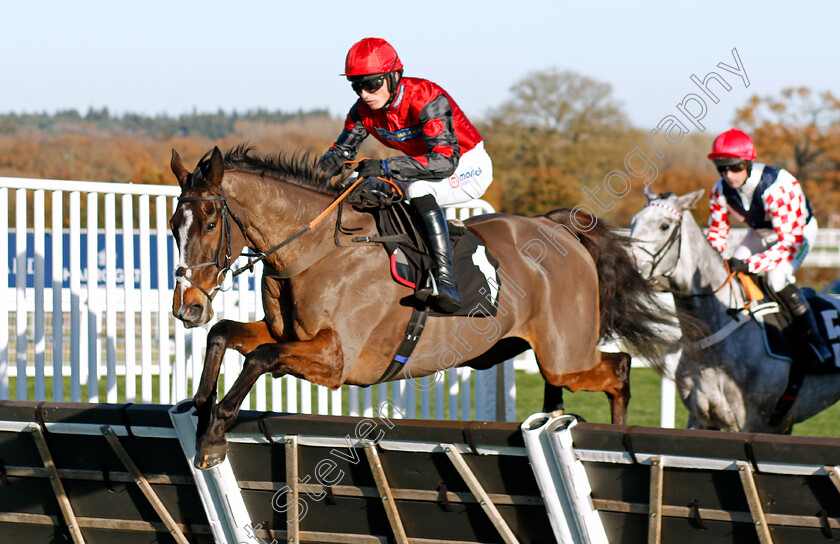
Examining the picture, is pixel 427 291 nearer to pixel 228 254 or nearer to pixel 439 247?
pixel 439 247

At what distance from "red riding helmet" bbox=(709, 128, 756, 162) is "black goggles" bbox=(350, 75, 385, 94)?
2.04 m

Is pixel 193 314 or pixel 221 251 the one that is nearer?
pixel 193 314

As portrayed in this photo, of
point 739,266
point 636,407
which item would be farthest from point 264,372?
Result: point 636,407

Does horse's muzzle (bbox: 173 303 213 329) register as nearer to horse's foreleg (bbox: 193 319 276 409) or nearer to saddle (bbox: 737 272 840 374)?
horse's foreleg (bbox: 193 319 276 409)

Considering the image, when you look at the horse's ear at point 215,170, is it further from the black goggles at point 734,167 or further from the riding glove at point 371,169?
the black goggles at point 734,167

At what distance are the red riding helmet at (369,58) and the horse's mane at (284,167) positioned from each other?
409mm

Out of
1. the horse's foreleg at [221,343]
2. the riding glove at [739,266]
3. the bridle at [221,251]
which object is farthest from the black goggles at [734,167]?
the bridle at [221,251]

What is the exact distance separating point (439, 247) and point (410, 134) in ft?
1.60

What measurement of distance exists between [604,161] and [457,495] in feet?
92.1

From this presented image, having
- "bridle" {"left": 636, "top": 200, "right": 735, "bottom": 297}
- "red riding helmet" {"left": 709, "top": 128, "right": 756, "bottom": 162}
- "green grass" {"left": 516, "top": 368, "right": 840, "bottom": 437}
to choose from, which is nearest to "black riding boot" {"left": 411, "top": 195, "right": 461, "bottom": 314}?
"bridle" {"left": 636, "top": 200, "right": 735, "bottom": 297}

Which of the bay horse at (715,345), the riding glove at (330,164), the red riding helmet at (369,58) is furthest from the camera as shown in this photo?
the bay horse at (715,345)

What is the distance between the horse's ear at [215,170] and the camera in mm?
3135

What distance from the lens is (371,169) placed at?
346 centimetres

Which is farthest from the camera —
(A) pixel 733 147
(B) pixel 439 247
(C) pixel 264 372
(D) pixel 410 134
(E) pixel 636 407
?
(E) pixel 636 407
